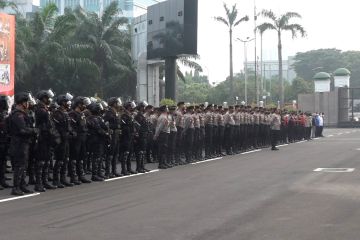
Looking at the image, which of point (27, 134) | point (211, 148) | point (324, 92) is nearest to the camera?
point (27, 134)

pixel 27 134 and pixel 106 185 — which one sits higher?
pixel 27 134

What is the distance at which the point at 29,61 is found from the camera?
38.2 metres

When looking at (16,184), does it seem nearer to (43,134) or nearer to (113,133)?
(43,134)

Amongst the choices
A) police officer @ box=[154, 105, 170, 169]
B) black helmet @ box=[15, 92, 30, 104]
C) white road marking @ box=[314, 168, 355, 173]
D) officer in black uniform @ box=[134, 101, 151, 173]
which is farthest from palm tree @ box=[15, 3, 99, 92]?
black helmet @ box=[15, 92, 30, 104]

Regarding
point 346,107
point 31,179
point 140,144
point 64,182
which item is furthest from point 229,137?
point 346,107

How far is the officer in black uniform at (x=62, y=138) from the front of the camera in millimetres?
12539

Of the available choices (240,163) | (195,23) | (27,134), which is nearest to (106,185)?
(27,134)

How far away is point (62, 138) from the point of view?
12508 mm

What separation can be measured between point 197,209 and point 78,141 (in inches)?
181

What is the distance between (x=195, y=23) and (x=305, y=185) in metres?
16.9

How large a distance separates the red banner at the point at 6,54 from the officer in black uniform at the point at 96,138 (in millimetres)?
7056

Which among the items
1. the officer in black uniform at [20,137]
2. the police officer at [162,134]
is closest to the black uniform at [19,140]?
the officer in black uniform at [20,137]

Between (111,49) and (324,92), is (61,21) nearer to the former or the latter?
(111,49)

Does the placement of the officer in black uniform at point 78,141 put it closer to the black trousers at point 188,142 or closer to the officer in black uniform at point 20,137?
the officer in black uniform at point 20,137
